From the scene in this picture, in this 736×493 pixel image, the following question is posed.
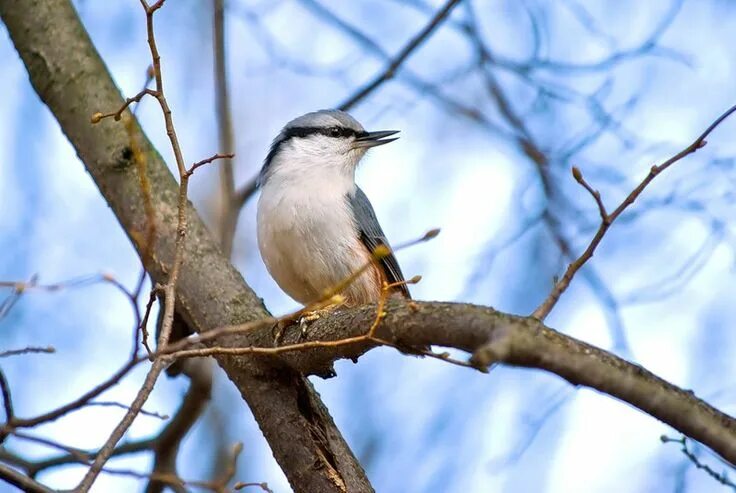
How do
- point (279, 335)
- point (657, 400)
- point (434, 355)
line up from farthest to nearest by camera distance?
point (279, 335), point (434, 355), point (657, 400)

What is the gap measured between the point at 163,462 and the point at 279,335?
1.24 meters

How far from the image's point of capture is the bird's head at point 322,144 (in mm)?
5035

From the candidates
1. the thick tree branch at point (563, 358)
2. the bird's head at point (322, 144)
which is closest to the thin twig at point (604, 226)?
the thick tree branch at point (563, 358)

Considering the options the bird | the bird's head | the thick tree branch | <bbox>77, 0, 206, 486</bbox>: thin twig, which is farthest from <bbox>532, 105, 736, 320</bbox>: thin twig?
the bird's head

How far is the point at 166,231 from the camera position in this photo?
14.0ft

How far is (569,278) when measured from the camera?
2566mm

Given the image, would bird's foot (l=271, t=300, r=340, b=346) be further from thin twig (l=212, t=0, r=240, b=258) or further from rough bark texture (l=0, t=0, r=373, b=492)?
thin twig (l=212, t=0, r=240, b=258)

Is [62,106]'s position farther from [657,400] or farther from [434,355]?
[657,400]

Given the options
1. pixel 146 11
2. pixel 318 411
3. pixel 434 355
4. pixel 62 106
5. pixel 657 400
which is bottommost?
pixel 657 400

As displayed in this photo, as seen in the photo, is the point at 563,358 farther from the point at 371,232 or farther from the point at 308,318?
the point at 371,232

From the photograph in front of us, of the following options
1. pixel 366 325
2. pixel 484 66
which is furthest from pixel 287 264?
pixel 484 66

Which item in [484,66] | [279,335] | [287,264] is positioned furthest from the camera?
[484,66]

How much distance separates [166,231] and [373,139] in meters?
1.56

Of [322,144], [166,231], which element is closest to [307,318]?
[166,231]
